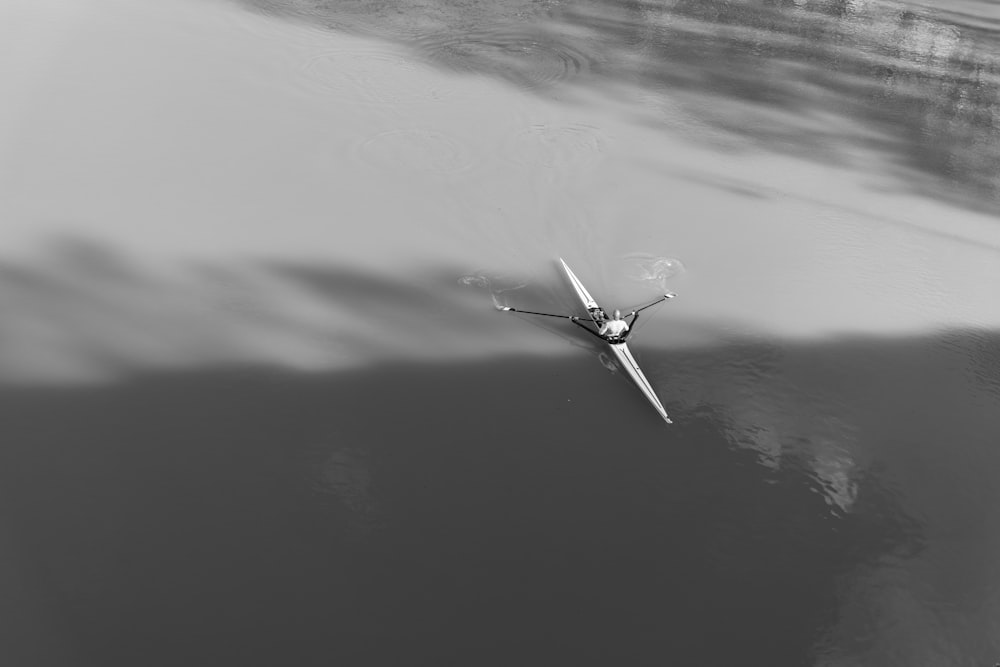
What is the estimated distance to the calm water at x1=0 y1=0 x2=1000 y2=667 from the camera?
21.0 ft

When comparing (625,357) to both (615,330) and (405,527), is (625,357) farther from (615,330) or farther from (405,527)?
(405,527)

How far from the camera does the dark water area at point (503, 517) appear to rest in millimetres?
6195

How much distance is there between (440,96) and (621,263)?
4.33 meters

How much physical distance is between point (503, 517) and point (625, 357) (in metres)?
2.20

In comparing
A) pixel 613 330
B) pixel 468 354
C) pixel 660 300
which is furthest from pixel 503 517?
pixel 660 300

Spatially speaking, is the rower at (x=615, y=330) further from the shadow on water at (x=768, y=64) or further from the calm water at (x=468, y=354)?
the shadow on water at (x=768, y=64)

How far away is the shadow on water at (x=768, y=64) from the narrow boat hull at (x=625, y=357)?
4.66 m

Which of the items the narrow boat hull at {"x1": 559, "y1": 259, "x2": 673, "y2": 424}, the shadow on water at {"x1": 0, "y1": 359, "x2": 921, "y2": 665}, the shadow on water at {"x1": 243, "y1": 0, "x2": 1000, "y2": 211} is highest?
the shadow on water at {"x1": 243, "y1": 0, "x2": 1000, "y2": 211}

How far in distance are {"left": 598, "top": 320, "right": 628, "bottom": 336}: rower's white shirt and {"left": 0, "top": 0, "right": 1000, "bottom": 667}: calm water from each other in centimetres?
33

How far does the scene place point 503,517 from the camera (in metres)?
6.98

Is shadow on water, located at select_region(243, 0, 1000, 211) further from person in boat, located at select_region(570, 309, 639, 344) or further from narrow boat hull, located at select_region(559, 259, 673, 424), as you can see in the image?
person in boat, located at select_region(570, 309, 639, 344)

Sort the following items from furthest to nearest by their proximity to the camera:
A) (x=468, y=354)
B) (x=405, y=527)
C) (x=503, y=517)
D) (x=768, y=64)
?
(x=768, y=64)
(x=468, y=354)
(x=503, y=517)
(x=405, y=527)

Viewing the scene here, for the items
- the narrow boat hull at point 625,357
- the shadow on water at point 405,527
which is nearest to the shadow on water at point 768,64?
the narrow boat hull at point 625,357

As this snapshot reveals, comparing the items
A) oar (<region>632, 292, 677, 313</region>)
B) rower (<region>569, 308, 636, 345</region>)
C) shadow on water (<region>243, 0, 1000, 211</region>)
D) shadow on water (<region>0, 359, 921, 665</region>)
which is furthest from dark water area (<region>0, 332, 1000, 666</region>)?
shadow on water (<region>243, 0, 1000, 211</region>)
